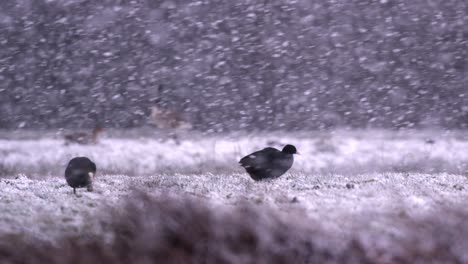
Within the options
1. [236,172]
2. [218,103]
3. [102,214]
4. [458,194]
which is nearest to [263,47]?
[218,103]

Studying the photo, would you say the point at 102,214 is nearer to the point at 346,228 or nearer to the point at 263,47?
the point at 346,228

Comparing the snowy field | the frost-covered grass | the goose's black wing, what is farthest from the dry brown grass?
the frost-covered grass

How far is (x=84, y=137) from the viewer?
7629 mm

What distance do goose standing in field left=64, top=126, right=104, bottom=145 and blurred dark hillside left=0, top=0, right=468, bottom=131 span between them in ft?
0.45

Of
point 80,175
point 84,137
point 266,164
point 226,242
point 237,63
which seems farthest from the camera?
point 237,63

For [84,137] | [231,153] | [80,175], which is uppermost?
[80,175]

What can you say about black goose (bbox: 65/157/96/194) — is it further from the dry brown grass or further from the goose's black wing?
the dry brown grass

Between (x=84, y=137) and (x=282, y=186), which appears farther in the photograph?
(x=84, y=137)

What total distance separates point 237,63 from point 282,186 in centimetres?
258

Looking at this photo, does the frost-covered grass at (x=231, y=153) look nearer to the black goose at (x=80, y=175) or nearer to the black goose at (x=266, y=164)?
the black goose at (x=266, y=164)

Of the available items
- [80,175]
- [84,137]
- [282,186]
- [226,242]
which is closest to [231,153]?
[84,137]

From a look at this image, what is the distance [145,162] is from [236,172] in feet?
3.35

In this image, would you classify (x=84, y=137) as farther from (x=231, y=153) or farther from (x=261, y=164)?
(x=261, y=164)

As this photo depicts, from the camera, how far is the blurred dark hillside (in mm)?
7836
